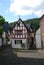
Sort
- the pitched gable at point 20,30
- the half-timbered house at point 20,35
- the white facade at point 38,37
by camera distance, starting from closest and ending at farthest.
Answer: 1. the white facade at point 38,37
2. the half-timbered house at point 20,35
3. the pitched gable at point 20,30

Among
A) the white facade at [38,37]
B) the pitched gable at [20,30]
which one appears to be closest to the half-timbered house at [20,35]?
the pitched gable at [20,30]

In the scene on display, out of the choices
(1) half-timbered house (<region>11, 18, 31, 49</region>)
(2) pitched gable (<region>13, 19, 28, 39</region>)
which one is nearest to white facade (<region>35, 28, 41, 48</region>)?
(1) half-timbered house (<region>11, 18, 31, 49</region>)

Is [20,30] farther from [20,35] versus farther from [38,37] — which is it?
[38,37]

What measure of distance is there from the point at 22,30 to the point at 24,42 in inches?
124

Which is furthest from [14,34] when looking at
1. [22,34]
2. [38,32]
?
[38,32]

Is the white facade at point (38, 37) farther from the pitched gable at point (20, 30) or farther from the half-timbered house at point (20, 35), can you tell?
the pitched gable at point (20, 30)

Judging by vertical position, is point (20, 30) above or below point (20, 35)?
above

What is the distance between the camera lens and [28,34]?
192 feet

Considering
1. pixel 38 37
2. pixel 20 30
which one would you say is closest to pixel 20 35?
pixel 20 30

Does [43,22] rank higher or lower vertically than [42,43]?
higher

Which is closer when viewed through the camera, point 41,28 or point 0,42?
point 41,28

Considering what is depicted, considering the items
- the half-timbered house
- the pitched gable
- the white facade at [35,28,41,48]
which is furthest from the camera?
the pitched gable

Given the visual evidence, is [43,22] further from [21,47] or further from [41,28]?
[21,47]

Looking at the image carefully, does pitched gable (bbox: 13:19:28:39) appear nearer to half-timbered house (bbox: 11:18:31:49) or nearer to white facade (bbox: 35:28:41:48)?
half-timbered house (bbox: 11:18:31:49)
